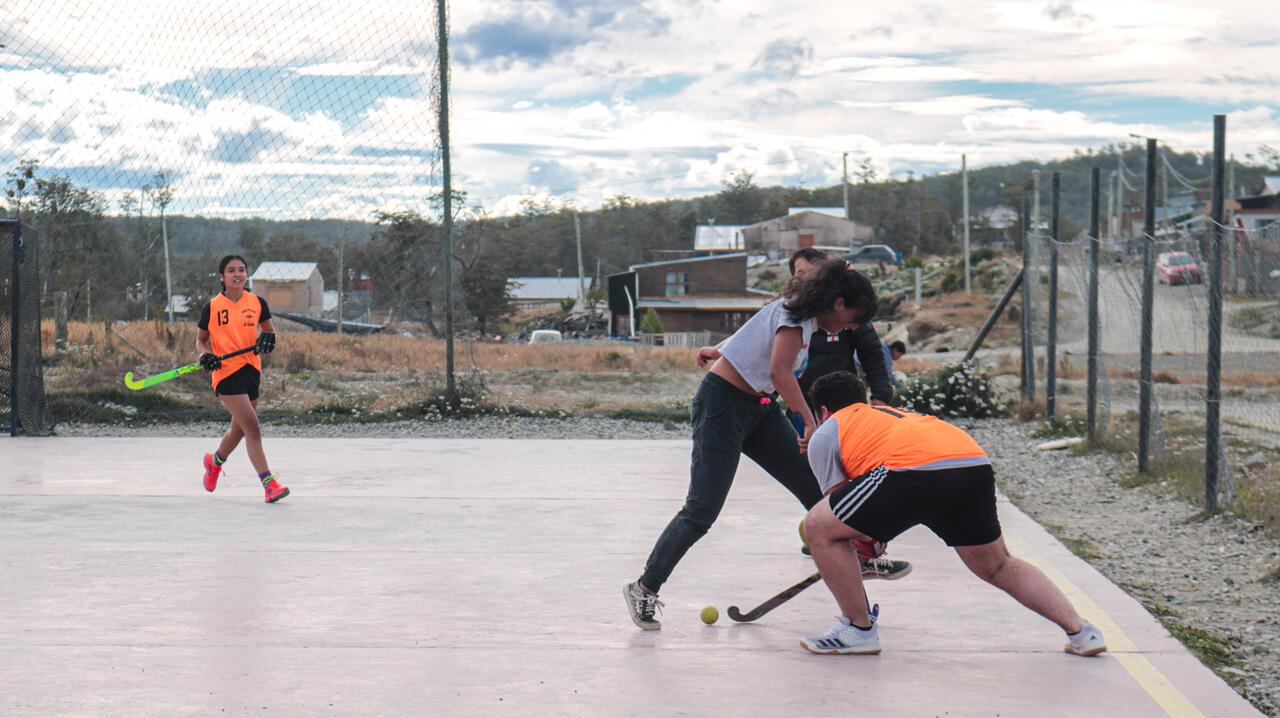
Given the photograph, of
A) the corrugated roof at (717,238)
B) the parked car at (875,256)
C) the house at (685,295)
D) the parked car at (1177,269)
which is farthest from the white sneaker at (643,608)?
the corrugated roof at (717,238)

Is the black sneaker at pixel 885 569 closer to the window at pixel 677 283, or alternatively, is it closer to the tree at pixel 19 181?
the tree at pixel 19 181

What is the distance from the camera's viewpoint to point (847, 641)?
17.4 feet

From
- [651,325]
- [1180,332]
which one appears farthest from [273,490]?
[651,325]

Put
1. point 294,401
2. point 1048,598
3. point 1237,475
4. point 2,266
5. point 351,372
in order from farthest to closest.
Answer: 1. point 351,372
2. point 294,401
3. point 2,266
4. point 1237,475
5. point 1048,598

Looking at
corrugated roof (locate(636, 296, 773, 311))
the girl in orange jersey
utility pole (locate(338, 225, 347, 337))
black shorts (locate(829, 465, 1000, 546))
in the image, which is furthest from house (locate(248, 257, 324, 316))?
corrugated roof (locate(636, 296, 773, 311))

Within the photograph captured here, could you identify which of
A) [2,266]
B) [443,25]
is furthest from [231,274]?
[443,25]

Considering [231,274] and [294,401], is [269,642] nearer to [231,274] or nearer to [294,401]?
[231,274]

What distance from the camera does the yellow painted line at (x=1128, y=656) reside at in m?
4.72

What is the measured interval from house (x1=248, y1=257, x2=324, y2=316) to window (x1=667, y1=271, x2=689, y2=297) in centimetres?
5662

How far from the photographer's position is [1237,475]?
10305mm

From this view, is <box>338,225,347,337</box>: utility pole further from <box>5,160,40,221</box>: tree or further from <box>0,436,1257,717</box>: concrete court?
<box>0,436,1257,717</box>: concrete court

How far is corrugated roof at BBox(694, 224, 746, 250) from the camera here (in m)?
106

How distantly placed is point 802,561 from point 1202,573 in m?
2.16

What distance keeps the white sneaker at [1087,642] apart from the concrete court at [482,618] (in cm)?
6
